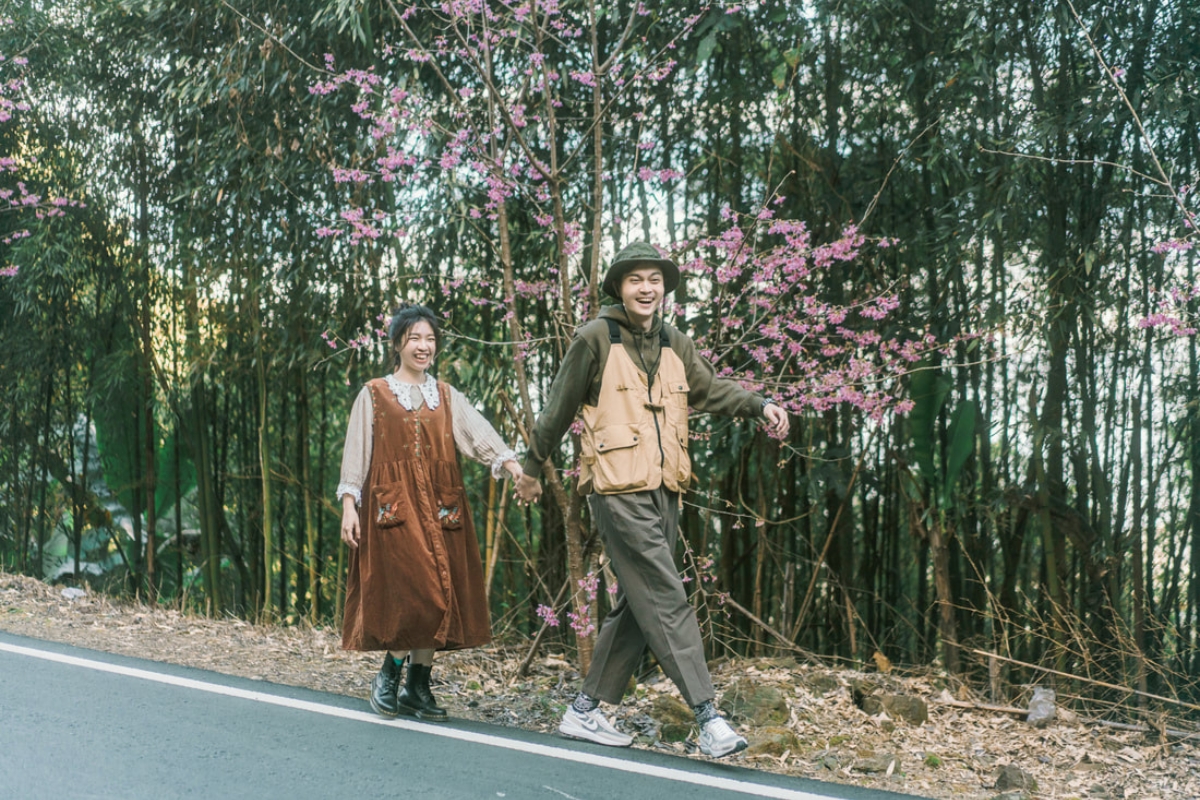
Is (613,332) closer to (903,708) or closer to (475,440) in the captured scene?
(475,440)

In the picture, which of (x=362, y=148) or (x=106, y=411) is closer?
(x=362, y=148)

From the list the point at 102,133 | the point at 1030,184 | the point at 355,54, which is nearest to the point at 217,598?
the point at 102,133

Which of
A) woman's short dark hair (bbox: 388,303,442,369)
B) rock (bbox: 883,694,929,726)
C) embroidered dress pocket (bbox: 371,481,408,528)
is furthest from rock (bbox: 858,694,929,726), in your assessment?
woman's short dark hair (bbox: 388,303,442,369)

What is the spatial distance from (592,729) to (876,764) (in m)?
0.87

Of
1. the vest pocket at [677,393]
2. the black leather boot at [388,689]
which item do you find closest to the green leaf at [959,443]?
the vest pocket at [677,393]

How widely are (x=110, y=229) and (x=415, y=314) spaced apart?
4.72 m

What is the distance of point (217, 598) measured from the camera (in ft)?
24.6

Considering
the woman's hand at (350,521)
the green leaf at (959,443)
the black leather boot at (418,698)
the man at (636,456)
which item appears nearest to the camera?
the man at (636,456)

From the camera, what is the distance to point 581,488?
3508mm

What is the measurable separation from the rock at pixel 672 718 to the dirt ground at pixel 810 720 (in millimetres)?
13

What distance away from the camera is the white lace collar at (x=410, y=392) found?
3.72m

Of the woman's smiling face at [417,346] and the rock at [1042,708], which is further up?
the woman's smiling face at [417,346]

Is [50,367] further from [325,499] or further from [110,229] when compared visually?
[325,499]

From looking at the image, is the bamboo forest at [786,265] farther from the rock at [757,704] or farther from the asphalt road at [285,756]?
the asphalt road at [285,756]
